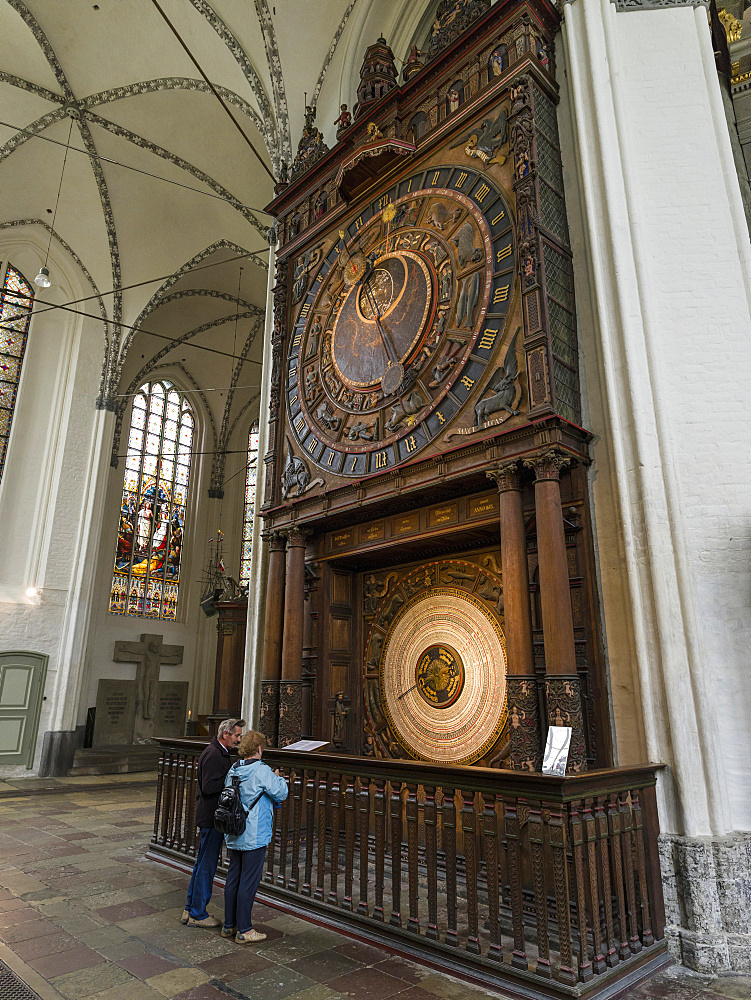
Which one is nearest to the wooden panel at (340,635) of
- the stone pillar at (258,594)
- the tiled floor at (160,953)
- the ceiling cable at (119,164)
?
the stone pillar at (258,594)

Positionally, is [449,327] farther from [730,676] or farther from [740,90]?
[740,90]

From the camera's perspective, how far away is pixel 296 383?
7.88 metres

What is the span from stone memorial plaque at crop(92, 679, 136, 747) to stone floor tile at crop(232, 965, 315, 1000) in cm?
1277

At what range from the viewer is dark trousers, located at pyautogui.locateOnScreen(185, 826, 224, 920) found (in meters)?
4.20

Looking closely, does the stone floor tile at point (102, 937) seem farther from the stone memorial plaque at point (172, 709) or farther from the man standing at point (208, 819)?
the stone memorial plaque at point (172, 709)

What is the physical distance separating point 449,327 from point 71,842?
621 centimetres

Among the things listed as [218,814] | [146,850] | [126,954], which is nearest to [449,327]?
[218,814]

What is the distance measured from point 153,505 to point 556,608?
14.3 metres

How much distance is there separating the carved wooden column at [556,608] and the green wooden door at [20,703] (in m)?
11.3

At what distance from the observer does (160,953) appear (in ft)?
12.1

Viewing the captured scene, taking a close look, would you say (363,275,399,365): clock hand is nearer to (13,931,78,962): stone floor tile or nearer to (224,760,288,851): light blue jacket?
(224,760,288,851): light blue jacket

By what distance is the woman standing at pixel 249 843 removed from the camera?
391 cm

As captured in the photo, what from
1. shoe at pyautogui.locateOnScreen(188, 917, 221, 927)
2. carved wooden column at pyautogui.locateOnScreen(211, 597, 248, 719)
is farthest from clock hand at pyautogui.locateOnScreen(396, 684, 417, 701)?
carved wooden column at pyautogui.locateOnScreen(211, 597, 248, 719)

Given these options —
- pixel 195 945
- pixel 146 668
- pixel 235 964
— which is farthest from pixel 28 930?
pixel 146 668
